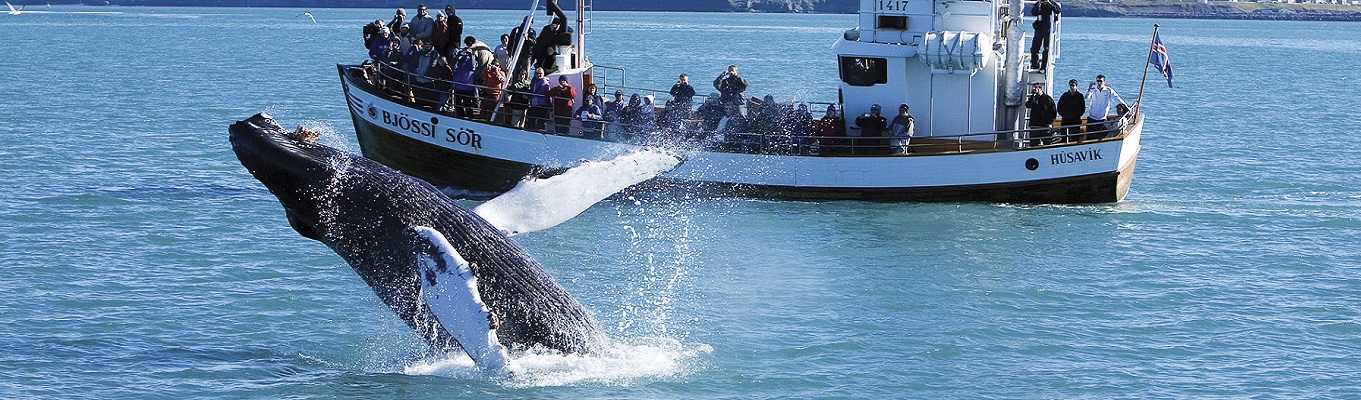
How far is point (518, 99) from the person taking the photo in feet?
101

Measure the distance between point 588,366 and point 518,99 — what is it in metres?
15.1

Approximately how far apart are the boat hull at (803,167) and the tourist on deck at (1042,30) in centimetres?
223

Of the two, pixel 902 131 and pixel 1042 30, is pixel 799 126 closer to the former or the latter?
pixel 902 131

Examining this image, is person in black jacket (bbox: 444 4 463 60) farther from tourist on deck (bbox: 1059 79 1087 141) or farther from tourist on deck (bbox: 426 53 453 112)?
tourist on deck (bbox: 1059 79 1087 141)

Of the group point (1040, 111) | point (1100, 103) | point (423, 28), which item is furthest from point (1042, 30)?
point (423, 28)

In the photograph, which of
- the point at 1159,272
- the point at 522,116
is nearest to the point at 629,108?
the point at 522,116

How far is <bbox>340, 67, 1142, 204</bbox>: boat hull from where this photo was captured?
29234 millimetres

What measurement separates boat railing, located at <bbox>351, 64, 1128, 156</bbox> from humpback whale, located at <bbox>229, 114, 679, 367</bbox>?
51.7 feet

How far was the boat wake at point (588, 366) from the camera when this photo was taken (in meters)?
15.2

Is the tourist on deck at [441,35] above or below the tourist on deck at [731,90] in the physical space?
above

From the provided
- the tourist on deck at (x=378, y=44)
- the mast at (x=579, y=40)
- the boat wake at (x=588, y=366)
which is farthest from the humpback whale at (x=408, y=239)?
the tourist on deck at (x=378, y=44)

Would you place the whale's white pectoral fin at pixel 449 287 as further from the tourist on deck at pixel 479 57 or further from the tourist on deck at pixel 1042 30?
the tourist on deck at pixel 1042 30

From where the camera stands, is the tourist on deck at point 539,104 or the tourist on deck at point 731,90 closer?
the tourist on deck at point 731,90

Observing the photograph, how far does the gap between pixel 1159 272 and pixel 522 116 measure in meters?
12.3
